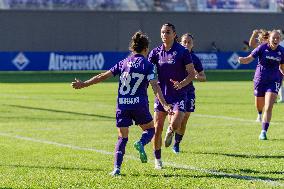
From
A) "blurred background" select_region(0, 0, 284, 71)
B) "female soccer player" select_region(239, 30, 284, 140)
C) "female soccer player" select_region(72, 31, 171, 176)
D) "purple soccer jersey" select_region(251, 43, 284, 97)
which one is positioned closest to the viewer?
"female soccer player" select_region(72, 31, 171, 176)

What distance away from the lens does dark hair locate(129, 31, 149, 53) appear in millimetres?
10891

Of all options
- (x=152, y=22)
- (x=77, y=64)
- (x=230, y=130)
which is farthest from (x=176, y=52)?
(x=152, y=22)

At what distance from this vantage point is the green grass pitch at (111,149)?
10617mm

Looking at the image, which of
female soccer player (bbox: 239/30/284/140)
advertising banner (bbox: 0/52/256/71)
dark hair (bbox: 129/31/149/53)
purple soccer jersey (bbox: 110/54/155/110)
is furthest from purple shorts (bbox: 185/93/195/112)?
advertising banner (bbox: 0/52/256/71)

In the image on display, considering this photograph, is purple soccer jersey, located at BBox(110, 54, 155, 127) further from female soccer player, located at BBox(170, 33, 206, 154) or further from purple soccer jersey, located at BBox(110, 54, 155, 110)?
female soccer player, located at BBox(170, 33, 206, 154)

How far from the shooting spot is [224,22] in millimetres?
61125

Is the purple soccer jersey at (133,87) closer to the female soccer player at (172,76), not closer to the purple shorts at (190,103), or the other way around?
the female soccer player at (172,76)

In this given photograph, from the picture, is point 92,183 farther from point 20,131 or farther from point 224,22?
point 224,22

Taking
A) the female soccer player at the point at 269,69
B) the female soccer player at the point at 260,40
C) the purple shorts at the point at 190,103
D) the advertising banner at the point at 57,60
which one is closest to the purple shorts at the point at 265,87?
the female soccer player at the point at 269,69

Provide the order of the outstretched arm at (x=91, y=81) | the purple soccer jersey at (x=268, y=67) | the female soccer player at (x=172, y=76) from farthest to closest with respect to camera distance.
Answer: the purple soccer jersey at (x=268, y=67), the female soccer player at (x=172, y=76), the outstretched arm at (x=91, y=81)

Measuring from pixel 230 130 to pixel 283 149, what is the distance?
359 centimetres

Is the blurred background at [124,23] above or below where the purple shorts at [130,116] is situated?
below

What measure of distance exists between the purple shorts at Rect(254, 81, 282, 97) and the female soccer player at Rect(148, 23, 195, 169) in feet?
15.4

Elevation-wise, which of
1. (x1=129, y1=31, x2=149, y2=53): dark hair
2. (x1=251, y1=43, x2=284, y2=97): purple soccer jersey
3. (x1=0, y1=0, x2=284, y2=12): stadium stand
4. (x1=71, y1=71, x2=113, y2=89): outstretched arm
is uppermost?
(x1=129, y1=31, x2=149, y2=53): dark hair
